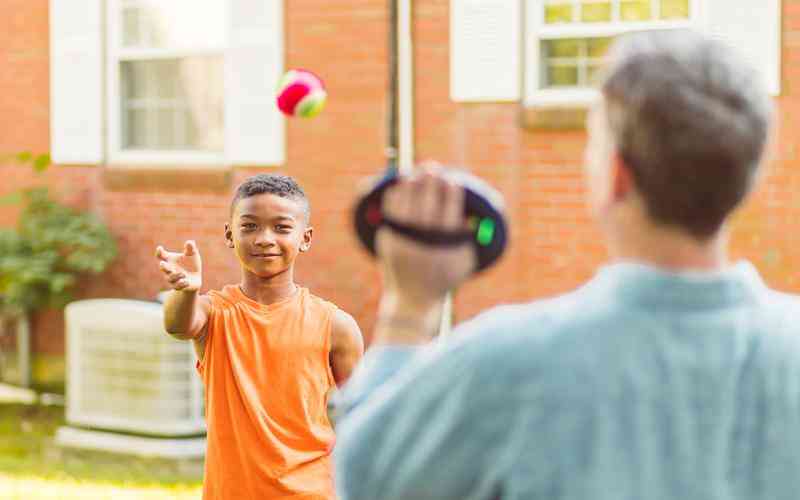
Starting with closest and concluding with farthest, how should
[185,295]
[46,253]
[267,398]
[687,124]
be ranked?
[687,124] < [185,295] < [267,398] < [46,253]

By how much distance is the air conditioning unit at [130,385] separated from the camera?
934cm

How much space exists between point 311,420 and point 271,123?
5986 mm

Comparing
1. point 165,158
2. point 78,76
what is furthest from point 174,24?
point 165,158

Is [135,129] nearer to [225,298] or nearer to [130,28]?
[130,28]

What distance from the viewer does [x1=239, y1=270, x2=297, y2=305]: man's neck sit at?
14.3 ft

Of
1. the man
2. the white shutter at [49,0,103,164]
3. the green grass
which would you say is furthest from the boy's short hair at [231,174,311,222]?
the white shutter at [49,0,103,164]

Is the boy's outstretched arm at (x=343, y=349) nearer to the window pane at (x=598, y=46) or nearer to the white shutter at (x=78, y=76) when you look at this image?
the window pane at (x=598, y=46)

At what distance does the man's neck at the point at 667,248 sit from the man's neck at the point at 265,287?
9.16 feet

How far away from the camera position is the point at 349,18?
9.64 metres

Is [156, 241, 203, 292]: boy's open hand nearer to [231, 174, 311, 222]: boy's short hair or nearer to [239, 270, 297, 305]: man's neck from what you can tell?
[239, 270, 297, 305]: man's neck

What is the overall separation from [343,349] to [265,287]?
0.31 metres

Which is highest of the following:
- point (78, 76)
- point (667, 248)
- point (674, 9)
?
point (674, 9)

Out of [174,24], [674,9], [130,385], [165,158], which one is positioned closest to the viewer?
[674,9]

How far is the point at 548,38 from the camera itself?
9.17 meters
